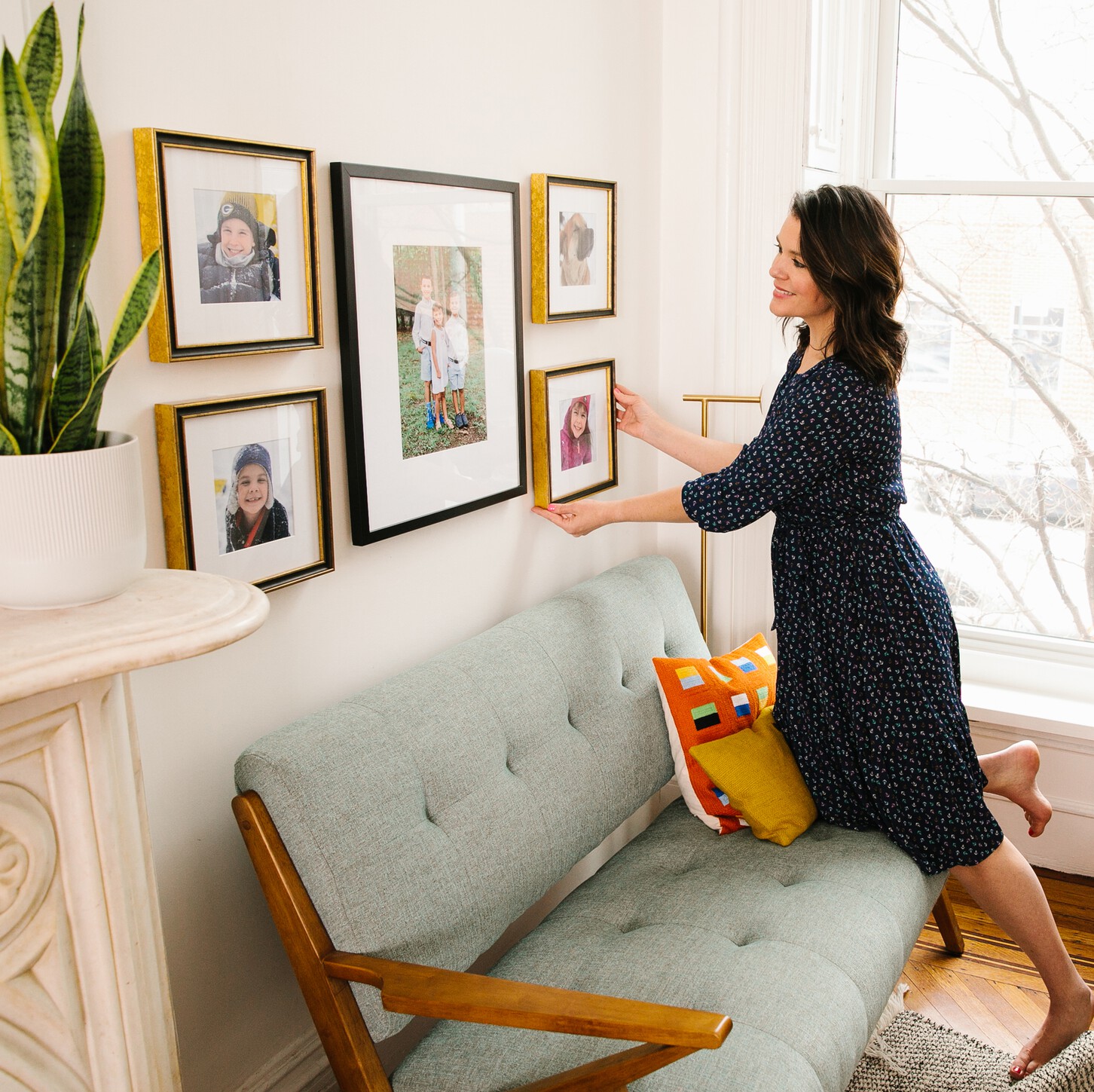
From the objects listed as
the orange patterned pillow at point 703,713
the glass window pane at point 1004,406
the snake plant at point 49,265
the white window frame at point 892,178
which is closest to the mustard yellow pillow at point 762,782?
the orange patterned pillow at point 703,713

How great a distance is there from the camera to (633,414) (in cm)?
265

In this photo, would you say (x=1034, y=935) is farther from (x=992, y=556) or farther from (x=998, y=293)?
(x=998, y=293)

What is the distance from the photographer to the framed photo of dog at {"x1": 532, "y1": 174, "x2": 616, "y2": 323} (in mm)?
2348

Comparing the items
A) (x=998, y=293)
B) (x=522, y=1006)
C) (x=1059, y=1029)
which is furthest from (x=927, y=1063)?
(x=998, y=293)

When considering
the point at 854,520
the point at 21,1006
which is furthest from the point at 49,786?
the point at 854,520

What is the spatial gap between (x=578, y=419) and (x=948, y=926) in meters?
1.53

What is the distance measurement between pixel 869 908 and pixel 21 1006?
1431mm

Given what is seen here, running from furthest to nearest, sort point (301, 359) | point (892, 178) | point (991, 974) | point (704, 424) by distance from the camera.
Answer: point (892, 178) → point (704, 424) → point (991, 974) → point (301, 359)

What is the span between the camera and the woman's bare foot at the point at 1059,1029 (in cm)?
219

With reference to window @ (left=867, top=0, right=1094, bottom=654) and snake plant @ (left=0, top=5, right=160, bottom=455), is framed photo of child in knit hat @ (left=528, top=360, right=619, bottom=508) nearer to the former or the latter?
window @ (left=867, top=0, right=1094, bottom=654)

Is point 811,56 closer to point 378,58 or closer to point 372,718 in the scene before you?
point 378,58

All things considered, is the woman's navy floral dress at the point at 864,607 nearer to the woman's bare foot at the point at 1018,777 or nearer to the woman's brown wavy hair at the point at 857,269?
the woman's brown wavy hair at the point at 857,269

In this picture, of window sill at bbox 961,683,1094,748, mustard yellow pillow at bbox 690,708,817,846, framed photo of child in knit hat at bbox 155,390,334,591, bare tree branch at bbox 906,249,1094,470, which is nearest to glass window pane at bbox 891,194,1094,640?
bare tree branch at bbox 906,249,1094,470

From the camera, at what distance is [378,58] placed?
73.8 inches
